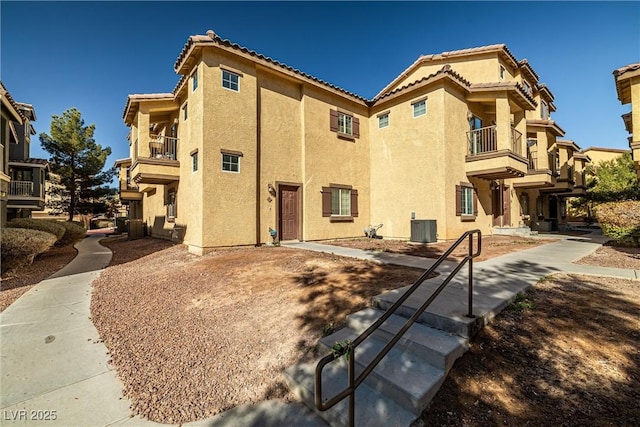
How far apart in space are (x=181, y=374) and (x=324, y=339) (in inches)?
68.5

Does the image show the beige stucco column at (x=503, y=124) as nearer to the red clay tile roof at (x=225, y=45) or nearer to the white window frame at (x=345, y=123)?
the white window frame at (x=345, y=123)

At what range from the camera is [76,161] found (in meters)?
24.1

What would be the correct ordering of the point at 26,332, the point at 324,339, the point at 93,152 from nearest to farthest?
the point at 324,339 < the point at 26,332 < the point at 93,152

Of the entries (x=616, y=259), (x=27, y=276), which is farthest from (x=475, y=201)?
(x=27, y=276)

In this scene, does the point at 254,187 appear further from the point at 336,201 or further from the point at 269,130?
the point at 336,201

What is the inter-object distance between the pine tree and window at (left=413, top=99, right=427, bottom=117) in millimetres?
27751

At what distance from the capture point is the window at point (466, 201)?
12148 mm

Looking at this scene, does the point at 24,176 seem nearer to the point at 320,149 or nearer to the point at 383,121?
the point at 320,149

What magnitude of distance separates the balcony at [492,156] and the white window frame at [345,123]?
575 centimetres

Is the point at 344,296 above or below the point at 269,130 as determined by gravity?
below

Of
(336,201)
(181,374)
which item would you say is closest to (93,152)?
(336,201)

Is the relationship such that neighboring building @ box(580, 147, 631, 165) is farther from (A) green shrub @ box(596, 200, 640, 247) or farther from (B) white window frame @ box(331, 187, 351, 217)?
(B) white window frame @ box(331, 187, 351, 217)

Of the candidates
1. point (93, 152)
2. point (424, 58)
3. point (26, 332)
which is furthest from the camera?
point (93, 152)

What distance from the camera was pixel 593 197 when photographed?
773 inches
